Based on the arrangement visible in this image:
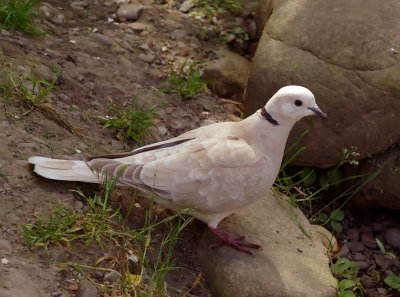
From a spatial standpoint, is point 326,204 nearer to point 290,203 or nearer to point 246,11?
point 290,203

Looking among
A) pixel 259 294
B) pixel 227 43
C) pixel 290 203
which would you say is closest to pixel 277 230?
pixel 290 203

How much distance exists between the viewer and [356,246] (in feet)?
15.4

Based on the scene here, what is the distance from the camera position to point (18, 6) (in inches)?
172

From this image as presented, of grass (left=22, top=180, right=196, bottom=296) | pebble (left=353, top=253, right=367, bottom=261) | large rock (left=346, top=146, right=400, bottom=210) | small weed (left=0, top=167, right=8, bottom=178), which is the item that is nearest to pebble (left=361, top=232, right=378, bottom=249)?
pebble (left=353, top=253, right=367, bottom=261)

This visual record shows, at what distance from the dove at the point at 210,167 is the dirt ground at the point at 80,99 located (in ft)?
0.70

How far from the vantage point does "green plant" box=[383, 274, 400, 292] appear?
431cm

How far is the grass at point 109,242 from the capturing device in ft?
9.73

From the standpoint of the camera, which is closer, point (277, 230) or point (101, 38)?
point (277, 230)

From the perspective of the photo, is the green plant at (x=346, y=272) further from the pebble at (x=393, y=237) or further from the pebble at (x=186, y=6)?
the pebble at (x=186, y=6)

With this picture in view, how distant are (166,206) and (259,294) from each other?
0.67 meters

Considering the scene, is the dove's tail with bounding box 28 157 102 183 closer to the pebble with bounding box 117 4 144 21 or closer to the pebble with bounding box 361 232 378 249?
the pebble with bounding box 117 4 144 21

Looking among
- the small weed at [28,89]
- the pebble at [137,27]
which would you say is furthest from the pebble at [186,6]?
the small weed at [28,89]

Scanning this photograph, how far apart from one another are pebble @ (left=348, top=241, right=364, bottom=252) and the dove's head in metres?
1.61

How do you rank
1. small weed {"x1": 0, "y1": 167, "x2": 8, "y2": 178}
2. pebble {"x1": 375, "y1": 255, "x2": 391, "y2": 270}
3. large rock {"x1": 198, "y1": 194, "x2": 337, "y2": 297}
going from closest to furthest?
small weed {"x1": 0, "y1": 167, "x2": 8, "y2": 178}
large rock {"x1": 198, "y1": 194, "x2": 337, "y2": 297}
pebble {"x1": 375, "y1": 255, "x2": 391, "y2": 270}
